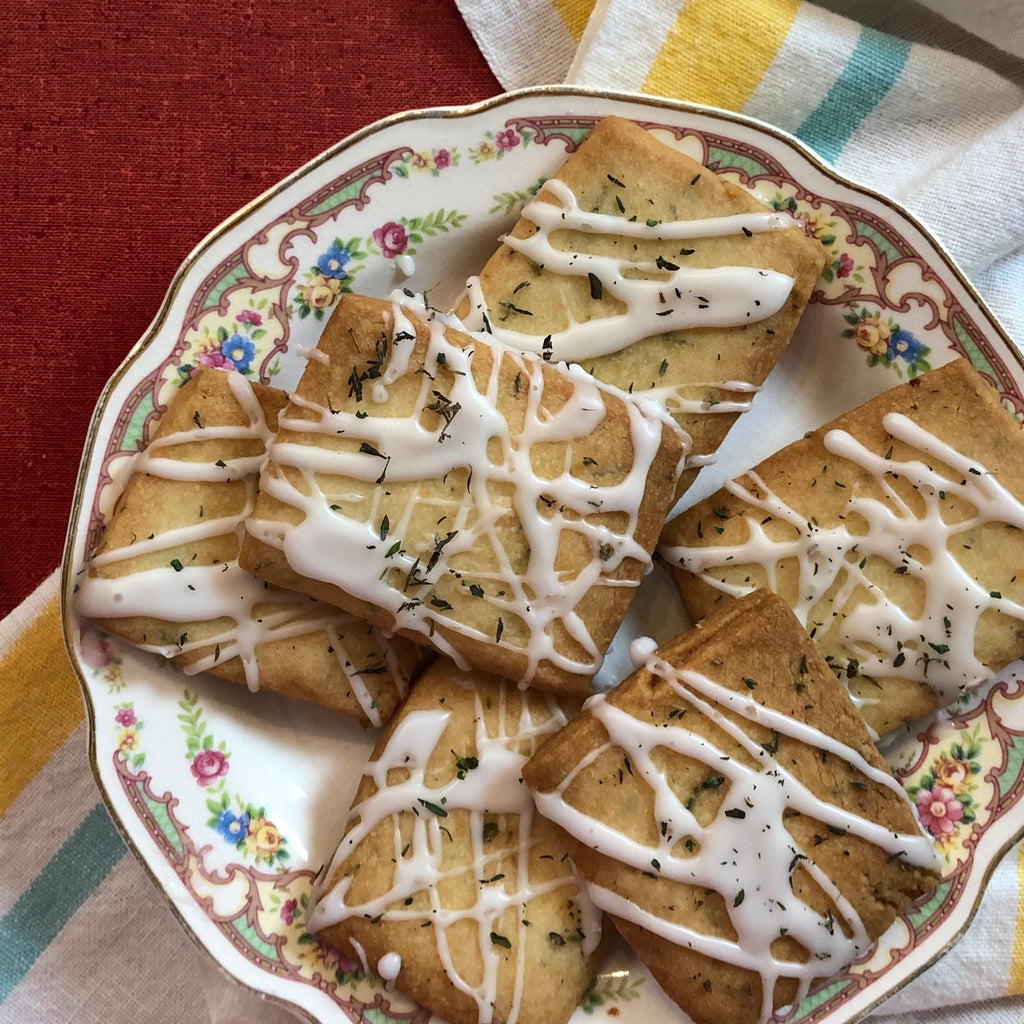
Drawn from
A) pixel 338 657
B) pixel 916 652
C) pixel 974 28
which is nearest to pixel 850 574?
pixel 916 652

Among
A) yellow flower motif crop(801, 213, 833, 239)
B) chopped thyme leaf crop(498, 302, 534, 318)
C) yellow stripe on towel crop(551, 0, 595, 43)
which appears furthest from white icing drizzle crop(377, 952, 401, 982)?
yellow stripe on towel crop(551, 0, 595, 43)

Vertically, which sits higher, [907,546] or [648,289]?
[648,289]

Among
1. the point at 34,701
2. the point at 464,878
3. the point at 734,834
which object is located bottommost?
the point at 34,701

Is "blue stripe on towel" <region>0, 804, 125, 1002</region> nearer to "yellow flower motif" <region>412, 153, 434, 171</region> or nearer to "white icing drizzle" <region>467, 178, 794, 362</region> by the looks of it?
"white icing drizzle" <region>467, 178, 794, 362</region>

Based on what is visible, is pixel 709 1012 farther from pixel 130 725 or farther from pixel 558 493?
pixel 130 725

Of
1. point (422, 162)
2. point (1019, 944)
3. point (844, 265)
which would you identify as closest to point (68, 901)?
point (422, 162)

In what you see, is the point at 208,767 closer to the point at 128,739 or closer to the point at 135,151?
the point at 128,739
